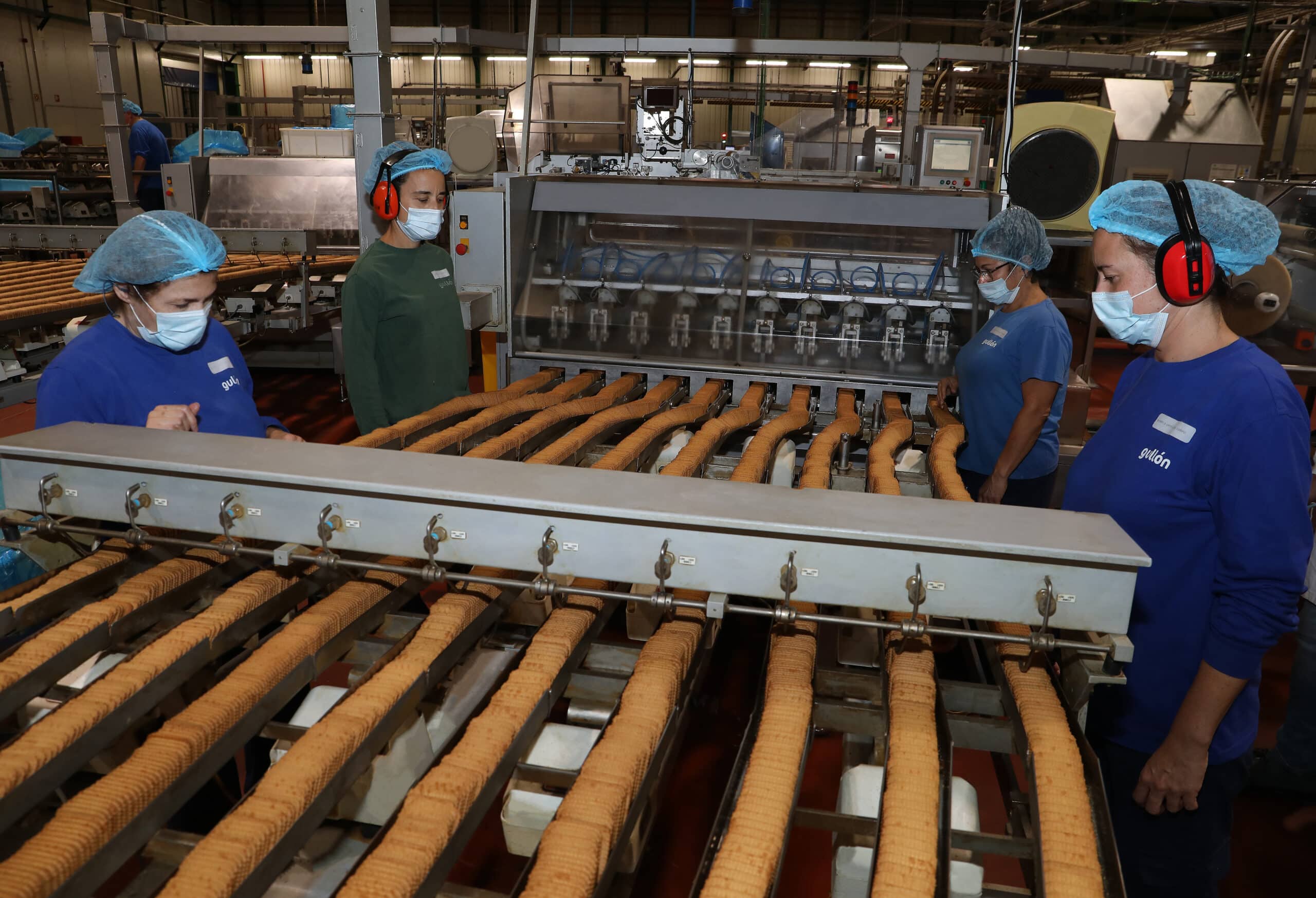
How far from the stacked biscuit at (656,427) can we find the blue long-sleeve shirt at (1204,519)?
0.86 metres

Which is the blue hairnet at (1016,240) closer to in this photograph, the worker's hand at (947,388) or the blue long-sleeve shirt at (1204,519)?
the worker's hand at (947,388)

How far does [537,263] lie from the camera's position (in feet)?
10.4

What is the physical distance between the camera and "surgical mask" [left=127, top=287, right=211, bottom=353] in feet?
5.59

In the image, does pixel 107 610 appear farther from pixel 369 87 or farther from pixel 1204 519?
pixel 369 87

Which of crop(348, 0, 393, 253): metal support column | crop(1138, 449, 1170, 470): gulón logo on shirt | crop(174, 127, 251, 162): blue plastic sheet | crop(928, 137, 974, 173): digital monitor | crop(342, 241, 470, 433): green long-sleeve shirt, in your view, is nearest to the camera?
crop(1138, 449, 1170, 470): gulón logo on shirt

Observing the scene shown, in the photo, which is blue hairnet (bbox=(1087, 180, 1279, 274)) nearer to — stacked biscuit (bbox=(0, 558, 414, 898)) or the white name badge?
the white name badge

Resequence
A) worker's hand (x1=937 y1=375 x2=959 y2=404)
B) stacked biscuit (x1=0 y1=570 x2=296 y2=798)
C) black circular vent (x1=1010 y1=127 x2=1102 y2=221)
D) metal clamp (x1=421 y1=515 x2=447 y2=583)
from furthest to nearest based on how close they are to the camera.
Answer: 1. black circular vent (x1=1010 y1=127 x2=1102 y2=221)
2. worker's hand (x1=937 y1=375 x2=959 y2=404)
3. metal clamp (x1=421 y1=515 x2=447 y2=583)
4. stacked biscuit (x1=0 y1=570 x2=296 y2=798)

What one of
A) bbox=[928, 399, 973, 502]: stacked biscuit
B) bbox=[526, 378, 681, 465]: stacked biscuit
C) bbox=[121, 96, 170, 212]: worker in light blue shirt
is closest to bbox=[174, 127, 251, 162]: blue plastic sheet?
bbox=[121, 96, 170, 212]: worker in light blue shirt

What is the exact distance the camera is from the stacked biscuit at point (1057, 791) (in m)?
0.89

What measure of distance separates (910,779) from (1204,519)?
678mm

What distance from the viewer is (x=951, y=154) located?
135 inches

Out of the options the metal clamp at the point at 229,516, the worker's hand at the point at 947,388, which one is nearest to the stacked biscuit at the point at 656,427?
the metal clamp at the point at 229,516

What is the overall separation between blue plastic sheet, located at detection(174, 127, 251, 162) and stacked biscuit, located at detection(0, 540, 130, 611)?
21.0 feet

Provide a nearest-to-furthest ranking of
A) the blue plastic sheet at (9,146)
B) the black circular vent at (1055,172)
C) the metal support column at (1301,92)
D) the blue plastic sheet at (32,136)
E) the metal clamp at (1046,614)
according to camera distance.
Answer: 1. the metal clamp at (1046,614)
2. the black circular vent at (1055,172)
3. the metal support column at (1301,92)
4. the blue plastic sheet at (9,146)
5. the blue plastic sheet at (32,136)
